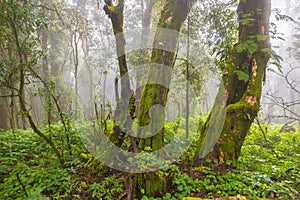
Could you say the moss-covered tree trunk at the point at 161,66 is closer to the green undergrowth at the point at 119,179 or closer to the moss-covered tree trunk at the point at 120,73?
the moss-covered tree trunk at the point at 120,73

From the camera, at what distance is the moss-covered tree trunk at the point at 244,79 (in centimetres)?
415

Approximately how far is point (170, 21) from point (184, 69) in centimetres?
310

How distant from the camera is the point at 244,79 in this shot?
13.6 ft

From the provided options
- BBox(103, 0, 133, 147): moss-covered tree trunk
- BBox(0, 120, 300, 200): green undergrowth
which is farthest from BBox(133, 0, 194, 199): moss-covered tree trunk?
BBox(0, 120, 300, 200): green undergrowth

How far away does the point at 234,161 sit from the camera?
4125mm

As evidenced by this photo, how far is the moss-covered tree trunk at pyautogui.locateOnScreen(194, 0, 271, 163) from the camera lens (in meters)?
4.15

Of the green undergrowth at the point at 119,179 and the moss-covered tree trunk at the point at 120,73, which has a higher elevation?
the moss-covered tree trunk at the point at 120,73

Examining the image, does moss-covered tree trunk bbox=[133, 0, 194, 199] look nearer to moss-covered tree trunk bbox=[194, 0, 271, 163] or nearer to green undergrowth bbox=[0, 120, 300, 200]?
green undergrowth bbox=[0, 120, 300, 200]

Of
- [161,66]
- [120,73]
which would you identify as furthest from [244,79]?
[120,73]

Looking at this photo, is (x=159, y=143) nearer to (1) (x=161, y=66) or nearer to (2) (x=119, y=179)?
(2) (x=119, y=179)

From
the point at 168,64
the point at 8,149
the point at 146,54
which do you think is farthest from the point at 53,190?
the point at 146,54

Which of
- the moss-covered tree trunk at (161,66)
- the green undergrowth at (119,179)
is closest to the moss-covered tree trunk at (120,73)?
the moss-covered tree trunk at (161,66)

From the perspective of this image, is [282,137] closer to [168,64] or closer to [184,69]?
[184,69]

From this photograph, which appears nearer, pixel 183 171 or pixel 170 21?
pixel 183 171
